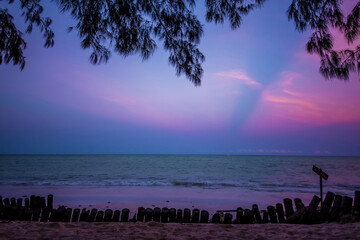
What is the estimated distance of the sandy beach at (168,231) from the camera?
4230 mm

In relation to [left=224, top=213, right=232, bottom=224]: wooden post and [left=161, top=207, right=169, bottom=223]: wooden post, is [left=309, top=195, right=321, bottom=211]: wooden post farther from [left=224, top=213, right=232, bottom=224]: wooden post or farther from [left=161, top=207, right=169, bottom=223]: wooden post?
[left=161, top=207, right=169, bottom=223]: wooden post

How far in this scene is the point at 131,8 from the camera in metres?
3.69

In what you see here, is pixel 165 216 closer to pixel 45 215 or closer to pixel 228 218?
pixel 228 218

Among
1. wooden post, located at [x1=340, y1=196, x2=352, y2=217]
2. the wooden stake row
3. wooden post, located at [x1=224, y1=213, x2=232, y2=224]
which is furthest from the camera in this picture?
wooden post, located at [x1=224, y1=213, x2=232, y2=224]

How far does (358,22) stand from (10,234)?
618cm

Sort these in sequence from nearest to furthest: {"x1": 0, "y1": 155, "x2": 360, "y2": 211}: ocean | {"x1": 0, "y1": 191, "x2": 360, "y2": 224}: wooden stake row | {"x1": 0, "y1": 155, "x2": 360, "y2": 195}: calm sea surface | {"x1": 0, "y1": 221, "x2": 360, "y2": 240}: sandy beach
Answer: {"x1": 0, "y1": 221, "x2": 360, "y2": 240}: sandy beach, {"x1": 0, "y1": 191, "x2": 360, "y2": 224}: wooden stake row, {"x1": 0, "y1": 155, "x2": 360, "y2": 211}: ocean, {"x1": 0, "y1": 155, "x2": 360, "y2": 195}: calm sea surface

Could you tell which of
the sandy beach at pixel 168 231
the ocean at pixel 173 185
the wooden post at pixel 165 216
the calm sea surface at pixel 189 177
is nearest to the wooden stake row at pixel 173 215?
the wooden post at pixel 165 216

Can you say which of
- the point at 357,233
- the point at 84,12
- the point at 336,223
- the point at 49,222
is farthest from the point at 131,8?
the point at 336,223

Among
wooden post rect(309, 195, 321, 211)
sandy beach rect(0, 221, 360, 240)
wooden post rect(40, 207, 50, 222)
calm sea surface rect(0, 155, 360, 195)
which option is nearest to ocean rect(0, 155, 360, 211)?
calm sea surface rect(0, 155, 360, 195)

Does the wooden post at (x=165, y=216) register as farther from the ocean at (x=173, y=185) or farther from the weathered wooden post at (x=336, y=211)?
the ocean at (x=173, y=185)

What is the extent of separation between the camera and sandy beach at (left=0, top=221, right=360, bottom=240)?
423cm

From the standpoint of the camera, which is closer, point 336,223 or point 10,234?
point 10,234

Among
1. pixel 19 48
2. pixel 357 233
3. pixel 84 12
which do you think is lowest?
pixel 357 233

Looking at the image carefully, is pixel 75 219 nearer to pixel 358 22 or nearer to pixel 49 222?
pixel 49 222
